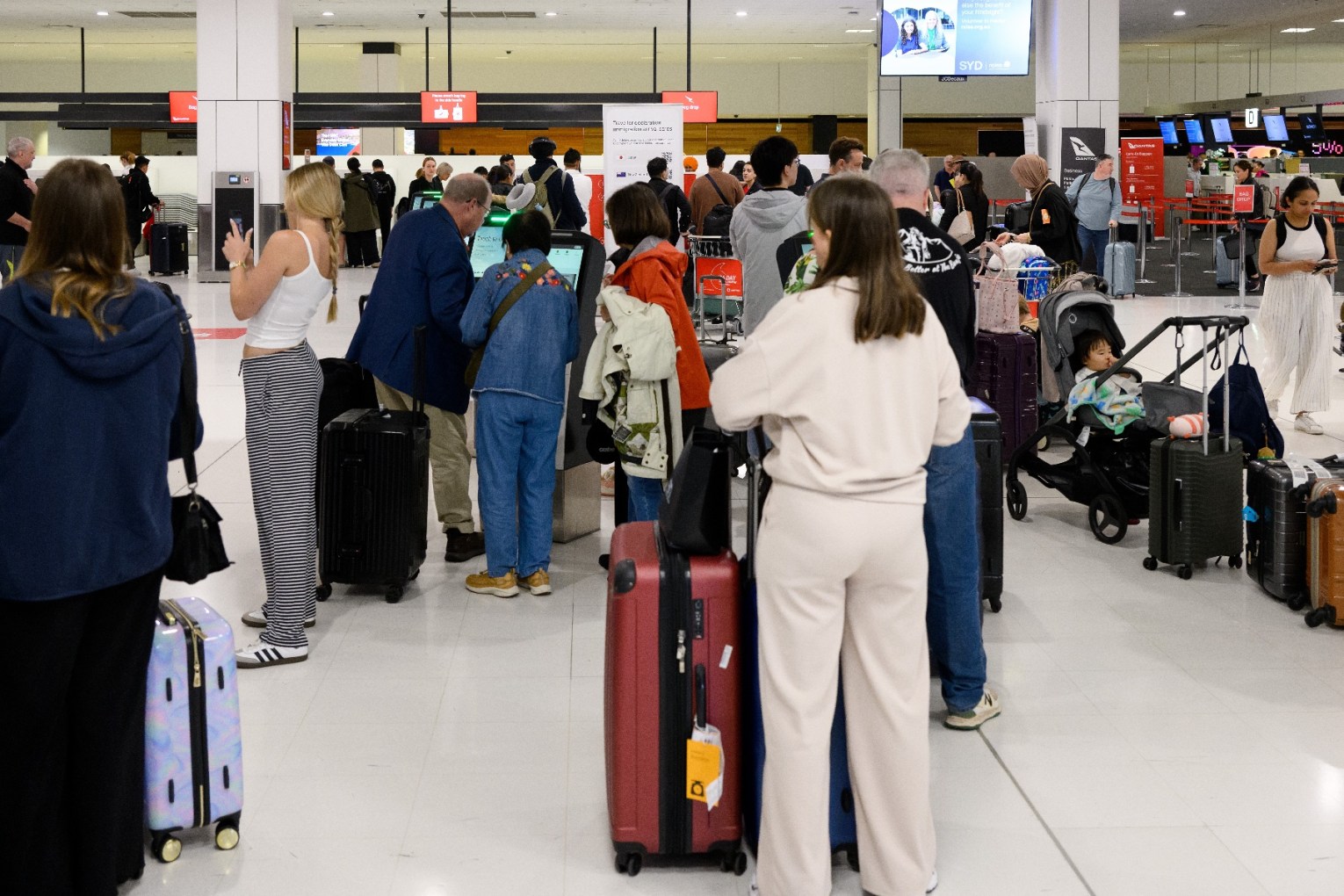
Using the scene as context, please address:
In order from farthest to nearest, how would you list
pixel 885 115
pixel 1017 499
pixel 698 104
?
pixel 885 115
pixel 698 104
pixel 1017 499

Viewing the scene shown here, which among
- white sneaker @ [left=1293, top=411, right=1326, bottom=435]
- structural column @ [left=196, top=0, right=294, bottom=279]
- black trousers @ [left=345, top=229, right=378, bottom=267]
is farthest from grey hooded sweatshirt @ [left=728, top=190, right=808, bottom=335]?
black trousers @ [left=345, top=229, right=378, bottom=267]

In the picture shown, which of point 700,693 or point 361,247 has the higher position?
point 361,247

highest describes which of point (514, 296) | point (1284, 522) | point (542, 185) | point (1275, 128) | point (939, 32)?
point (1275, 128)

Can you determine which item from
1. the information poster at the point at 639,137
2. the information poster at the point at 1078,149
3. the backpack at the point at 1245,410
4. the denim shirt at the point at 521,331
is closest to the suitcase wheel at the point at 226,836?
the denim shirt at the point at 521,331

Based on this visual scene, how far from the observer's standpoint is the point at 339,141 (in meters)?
27.9

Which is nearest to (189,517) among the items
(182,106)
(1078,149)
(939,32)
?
(939,32)

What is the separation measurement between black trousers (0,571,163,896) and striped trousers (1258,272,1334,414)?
23.3 feet

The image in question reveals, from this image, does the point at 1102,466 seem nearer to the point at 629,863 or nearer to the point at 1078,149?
the point at 629,863

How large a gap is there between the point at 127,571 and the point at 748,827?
1.40m

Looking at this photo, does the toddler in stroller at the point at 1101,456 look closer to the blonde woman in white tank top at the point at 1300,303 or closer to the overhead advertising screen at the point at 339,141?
the blonde woman in white tank top at the point at 1300,303

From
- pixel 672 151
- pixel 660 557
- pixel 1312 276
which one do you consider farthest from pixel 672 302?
pixel 672 151

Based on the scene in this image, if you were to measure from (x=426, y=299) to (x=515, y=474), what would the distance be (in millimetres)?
781

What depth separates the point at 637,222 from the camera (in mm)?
4980

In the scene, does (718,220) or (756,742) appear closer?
(756,742)
